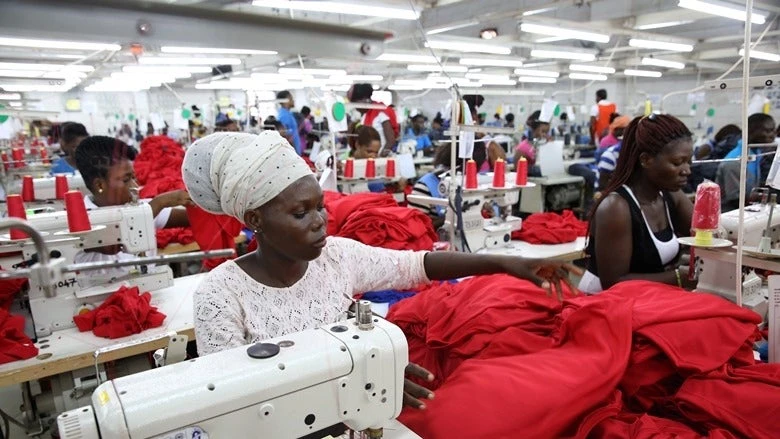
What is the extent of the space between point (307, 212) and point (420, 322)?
52 cm

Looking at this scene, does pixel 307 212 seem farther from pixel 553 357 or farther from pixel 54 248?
pixel 54 248

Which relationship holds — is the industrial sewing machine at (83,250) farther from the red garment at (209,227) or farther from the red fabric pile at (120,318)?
the red garment at (209,227)

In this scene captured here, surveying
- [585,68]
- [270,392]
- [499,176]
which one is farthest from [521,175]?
[585,68]

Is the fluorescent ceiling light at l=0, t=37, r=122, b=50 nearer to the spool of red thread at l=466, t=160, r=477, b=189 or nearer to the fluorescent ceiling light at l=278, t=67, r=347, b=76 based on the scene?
the spool of red thread at l=466, t=160, r=477, b=189

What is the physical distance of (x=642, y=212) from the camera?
2293 millimetres

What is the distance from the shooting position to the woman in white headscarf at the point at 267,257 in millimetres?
1348

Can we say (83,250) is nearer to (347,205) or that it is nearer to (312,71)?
(347,205)

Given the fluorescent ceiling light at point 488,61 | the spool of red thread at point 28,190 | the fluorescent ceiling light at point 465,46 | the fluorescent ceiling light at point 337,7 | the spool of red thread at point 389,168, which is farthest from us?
the fluorescent ceiling light at point 488,61

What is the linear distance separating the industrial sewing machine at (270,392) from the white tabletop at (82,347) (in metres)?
0.81

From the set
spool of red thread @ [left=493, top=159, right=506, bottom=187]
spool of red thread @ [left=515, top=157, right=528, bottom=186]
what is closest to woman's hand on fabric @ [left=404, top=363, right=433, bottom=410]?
spool of red thread @ [left=493, top=159, right=506, bottom=187]

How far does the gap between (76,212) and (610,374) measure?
2.02 meters

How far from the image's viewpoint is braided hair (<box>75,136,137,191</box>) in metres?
2.79

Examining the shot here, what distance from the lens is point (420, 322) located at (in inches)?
65.5

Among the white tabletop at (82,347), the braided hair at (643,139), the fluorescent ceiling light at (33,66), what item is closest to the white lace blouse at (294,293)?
the white tabletop at (82,347)
